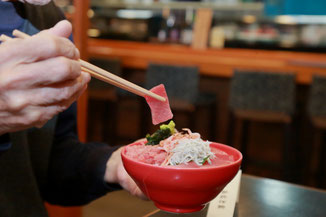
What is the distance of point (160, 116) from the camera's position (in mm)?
928

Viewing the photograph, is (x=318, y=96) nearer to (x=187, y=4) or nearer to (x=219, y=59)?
(x=219, y=59)

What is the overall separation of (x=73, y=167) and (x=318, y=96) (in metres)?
2.24

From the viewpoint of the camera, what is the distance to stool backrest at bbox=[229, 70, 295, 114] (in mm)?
3014

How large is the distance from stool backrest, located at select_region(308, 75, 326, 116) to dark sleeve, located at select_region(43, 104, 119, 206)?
7.08 feet

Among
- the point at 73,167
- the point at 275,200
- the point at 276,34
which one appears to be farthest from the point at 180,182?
the point at 276,34

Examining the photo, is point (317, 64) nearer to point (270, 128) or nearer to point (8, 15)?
point (270, 128)

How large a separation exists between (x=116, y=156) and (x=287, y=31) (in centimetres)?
374

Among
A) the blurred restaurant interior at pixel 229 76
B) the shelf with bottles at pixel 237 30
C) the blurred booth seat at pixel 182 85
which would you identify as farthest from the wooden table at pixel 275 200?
the shelf with bottles at pixel 237 30

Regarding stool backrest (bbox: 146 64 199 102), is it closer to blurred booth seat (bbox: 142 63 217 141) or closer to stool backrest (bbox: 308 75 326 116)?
blurred booth seat (bbox: 142 63 217 141)

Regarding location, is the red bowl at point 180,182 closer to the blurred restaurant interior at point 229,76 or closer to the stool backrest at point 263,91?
the blurred restaurant interior at point 229,76

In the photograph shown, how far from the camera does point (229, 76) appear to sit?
11.6 ft

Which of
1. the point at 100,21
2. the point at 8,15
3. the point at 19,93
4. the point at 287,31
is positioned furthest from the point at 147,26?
the point at 19,93

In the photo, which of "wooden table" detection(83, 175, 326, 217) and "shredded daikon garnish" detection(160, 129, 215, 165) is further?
"wooden table" detection(83, 175, 326, 217)

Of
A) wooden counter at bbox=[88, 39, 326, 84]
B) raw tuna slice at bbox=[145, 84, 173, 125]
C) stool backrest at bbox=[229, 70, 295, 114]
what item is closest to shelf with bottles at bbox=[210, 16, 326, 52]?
wooden counter at bbox=[88, 39, 326, 84]
